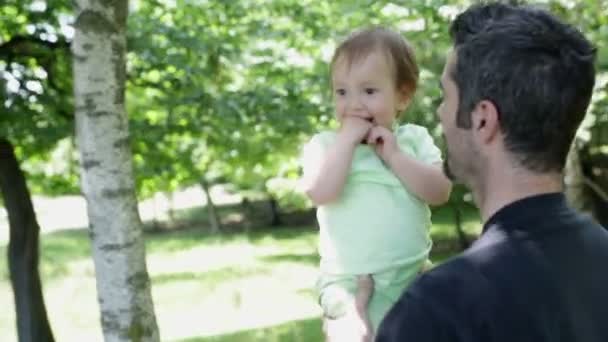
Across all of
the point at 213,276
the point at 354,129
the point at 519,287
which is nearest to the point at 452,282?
the point at 519,287

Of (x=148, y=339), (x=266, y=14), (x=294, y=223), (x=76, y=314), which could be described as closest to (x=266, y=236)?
(x=294, y=223)

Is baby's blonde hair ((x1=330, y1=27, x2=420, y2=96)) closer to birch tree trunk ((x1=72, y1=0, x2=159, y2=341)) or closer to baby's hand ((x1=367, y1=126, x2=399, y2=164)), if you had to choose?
baby's hand ((x1=367, y1=126, x2=399, y2=164))

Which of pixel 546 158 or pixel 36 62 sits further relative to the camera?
pixel 36 62

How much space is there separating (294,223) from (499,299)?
31146 millimetres

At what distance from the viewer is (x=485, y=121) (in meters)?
1.28

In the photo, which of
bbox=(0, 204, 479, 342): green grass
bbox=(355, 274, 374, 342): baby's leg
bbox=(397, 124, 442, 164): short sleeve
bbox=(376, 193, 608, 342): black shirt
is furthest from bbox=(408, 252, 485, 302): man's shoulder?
bbox=(0, 204, 479, 342): green grass

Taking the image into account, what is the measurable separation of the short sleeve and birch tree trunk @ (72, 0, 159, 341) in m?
1.63

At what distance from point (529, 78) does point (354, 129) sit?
31.0 inches

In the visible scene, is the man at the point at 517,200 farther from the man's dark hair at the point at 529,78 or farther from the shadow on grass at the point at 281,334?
the shadow on grass at the point at 281,334

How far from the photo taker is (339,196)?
1993 millimetres

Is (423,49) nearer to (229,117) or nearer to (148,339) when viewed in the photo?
(229,117)

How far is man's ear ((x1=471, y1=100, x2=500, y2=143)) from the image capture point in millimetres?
1271

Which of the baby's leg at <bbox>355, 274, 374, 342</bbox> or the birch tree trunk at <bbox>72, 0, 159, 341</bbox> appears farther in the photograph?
the birch tree trunk at <bbox>72, 0, 159, 341</bbox>

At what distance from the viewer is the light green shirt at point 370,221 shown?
1974 millimetres
